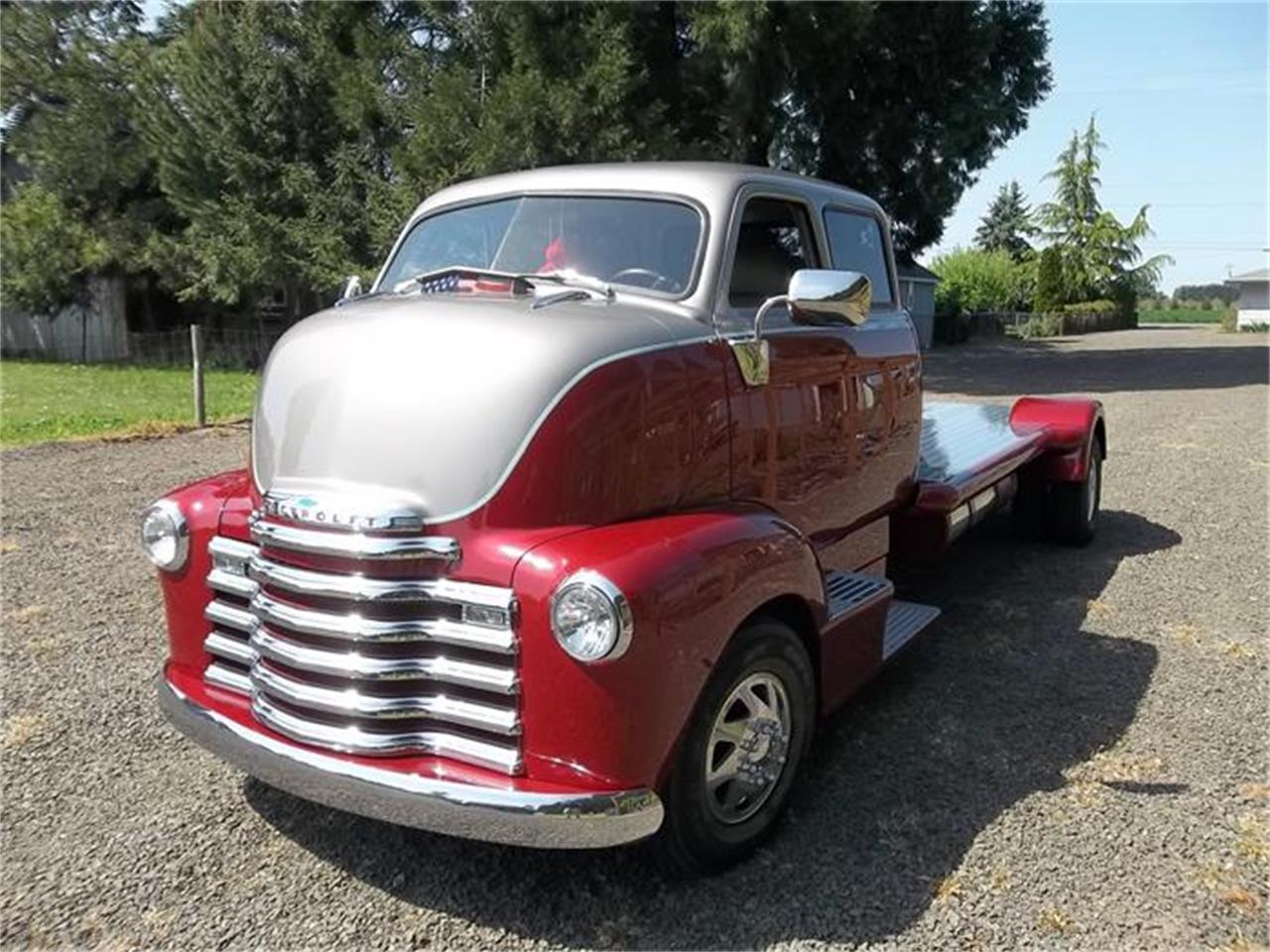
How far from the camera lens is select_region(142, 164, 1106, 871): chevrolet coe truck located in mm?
2654

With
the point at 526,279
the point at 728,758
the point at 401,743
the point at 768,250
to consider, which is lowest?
the point at 728,758

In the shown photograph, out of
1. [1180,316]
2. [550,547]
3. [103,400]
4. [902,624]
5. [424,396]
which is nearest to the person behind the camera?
[550,547]

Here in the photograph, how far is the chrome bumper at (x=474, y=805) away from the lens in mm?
2549

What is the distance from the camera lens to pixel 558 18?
15453mm

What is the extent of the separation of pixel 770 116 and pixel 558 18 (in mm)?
4072

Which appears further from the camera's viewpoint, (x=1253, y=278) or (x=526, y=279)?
(x=1253, y=278)

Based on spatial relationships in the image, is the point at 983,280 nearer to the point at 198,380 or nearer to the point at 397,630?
the point at 198,380

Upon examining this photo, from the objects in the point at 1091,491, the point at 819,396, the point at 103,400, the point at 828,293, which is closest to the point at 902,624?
the point at 819,396

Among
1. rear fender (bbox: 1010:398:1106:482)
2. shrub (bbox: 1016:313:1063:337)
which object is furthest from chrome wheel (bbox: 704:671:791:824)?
shrub (bbox: 1016:313:1063:337)

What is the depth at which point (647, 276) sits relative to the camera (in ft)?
11.9

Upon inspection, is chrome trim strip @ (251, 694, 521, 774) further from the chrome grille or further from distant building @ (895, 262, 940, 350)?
distant building @ (895, 262, 940, 350)

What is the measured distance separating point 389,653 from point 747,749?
1116 millimetres

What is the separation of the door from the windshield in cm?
24

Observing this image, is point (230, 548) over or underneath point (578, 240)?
underneath
